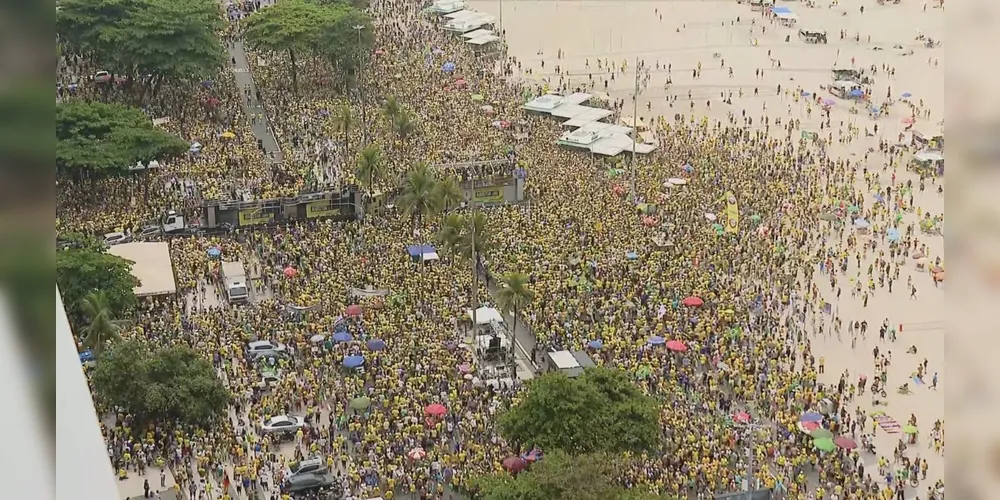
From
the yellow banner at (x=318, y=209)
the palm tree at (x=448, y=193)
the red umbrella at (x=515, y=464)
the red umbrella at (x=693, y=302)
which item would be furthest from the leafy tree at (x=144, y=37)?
the red umbrella at (x=515, y=464)

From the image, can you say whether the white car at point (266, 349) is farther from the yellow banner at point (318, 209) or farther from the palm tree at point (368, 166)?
the palm tree at point (368, 166)

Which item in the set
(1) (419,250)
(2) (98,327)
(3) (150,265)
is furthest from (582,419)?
(3) (150,265)

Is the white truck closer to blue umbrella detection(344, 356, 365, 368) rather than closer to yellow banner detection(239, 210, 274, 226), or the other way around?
yellow banner detection(239, 210, 274, 226)

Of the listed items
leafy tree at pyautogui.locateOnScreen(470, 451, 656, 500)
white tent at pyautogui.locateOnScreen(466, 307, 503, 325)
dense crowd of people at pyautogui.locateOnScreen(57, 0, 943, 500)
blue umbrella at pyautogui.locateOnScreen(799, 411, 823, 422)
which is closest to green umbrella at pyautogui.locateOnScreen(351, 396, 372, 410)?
dense crowd of people at pyautogui.locateOnScreen(57, 0, 943, 500)

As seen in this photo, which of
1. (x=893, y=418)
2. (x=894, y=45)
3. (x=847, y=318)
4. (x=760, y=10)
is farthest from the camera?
(x=760, y=10)

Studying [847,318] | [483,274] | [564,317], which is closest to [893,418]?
[847,318]
